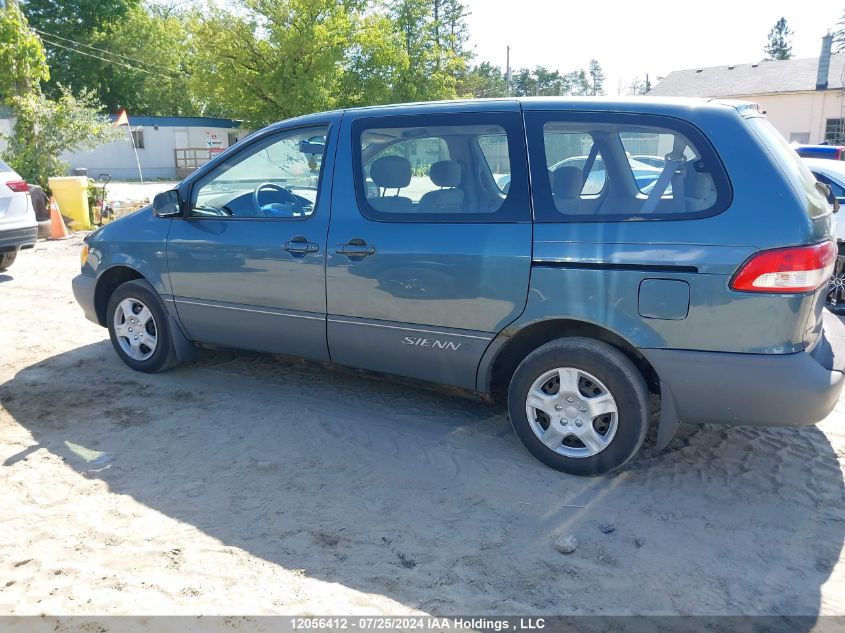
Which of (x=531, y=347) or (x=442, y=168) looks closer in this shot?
(x=531, y=347)

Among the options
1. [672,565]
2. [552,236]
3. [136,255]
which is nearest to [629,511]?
[672,565]

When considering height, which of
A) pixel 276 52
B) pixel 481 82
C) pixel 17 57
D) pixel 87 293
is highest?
pixel 481 82

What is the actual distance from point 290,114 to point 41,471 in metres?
29.2

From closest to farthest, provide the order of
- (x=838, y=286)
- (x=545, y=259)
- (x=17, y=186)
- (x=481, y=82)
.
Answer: (x=545, y=259)
(x=838, y=286)
(x=17, y=186)
(x=481, y=82)

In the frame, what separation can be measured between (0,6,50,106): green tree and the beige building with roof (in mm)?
27926

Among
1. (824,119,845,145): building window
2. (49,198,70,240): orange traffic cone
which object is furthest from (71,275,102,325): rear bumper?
(824,119,845,145): building window

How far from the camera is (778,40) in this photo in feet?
301

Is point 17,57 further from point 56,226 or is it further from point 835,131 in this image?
point 835,131

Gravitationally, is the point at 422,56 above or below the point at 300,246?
above


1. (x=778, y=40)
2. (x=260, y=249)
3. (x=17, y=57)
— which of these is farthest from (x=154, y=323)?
(x=778, y=40)

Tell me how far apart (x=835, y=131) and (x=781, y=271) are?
36497mm

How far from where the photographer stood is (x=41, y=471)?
3986 mm

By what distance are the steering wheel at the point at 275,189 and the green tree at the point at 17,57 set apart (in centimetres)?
1156

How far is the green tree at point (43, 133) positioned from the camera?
A: 1394 centimetres
